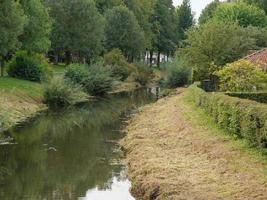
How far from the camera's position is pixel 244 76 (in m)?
41.5

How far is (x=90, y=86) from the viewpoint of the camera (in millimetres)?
58438

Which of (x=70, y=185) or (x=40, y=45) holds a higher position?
(x=40, y=45)

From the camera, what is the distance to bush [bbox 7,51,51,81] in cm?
5528

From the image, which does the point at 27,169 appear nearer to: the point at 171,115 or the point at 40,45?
the point at 171,115

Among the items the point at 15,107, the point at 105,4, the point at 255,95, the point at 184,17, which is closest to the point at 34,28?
the point at 15,107

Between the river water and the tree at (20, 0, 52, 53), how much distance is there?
16970 millimetres

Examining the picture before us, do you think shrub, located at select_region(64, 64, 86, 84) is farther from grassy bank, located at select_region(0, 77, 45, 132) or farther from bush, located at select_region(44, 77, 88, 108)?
bush, located at select_region(44, 77, 88, 108)

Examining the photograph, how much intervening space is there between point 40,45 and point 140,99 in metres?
12.0

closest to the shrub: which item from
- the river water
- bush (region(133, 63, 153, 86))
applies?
the river water

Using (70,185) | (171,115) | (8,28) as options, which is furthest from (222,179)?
(8,28)

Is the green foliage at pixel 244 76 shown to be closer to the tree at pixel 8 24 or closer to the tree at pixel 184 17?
the tree at pixel 8 24

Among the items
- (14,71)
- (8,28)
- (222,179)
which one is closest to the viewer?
(222,179)

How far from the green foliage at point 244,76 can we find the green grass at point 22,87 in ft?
54.0

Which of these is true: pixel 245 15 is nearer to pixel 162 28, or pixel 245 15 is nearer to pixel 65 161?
pixel 162 28
